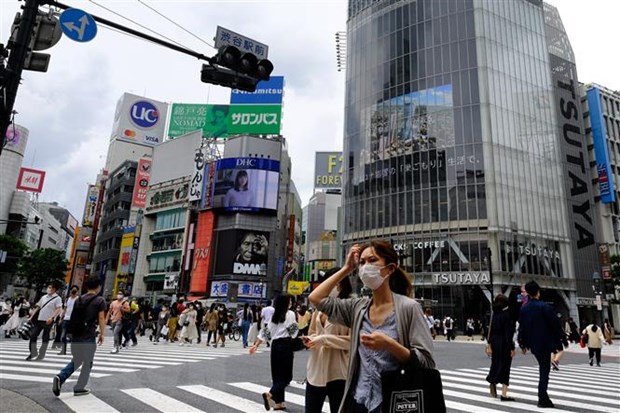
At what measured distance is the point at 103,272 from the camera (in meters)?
68.4

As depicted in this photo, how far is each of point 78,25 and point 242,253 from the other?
46109mm

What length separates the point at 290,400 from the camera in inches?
255

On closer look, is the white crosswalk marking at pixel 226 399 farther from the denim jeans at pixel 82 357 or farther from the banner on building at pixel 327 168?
the banner on building at pixel 327 168

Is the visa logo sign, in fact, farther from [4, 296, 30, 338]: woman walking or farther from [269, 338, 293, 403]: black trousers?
[269, 338, 293, 403]: black trousers

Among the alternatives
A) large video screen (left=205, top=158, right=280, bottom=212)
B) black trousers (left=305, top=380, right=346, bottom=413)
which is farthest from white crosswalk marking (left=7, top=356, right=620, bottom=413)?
large video screen (left=205, top=158, right=280, bottom=212)

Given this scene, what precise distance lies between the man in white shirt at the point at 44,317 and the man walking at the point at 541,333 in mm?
9905

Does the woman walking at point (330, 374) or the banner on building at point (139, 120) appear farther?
the banner on building at point (139, 120)

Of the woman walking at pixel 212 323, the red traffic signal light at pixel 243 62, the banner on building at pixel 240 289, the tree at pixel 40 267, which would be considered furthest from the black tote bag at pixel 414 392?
the tree at pixel 40 267

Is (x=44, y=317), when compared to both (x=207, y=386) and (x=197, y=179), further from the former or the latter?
(x=197, y=179)

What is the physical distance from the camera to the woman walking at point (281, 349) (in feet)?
18.5

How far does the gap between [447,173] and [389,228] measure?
324 inches

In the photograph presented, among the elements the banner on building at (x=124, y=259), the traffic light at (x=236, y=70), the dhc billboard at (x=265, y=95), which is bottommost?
the traffic light at (x=236, y=70)

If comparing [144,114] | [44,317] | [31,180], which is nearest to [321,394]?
[44,317]

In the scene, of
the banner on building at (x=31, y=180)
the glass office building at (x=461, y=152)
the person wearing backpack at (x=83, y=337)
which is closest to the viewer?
the person wearing backpack at (x=83, y=337)
